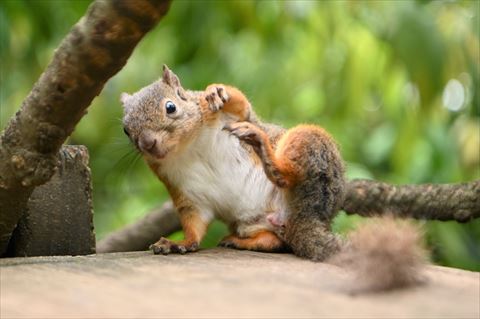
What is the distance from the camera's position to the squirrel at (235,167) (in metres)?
3.25

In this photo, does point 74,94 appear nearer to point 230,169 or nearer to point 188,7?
point 230,169

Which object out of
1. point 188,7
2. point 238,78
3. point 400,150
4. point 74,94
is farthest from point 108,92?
point 74,94

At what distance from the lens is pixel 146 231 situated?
4.78m

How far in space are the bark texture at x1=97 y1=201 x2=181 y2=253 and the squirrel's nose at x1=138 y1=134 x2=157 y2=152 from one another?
52.9 inches

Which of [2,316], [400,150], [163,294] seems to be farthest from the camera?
[400,150]

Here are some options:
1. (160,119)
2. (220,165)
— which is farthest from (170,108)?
(220,165)

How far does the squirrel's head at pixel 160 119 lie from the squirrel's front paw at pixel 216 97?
0.30ft

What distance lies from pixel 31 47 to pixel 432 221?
85.1 inches

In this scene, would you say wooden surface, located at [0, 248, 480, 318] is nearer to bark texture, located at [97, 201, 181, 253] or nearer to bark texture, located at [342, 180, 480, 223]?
bark texture, located at [342, 180, 480, 223]

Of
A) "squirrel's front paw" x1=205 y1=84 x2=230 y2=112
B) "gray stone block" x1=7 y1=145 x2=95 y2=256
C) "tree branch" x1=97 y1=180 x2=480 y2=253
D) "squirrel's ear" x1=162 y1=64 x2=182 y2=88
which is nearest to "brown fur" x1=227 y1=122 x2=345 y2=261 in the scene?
"squirrel's front paw" x1=205 y1=84 x2=230 y2=112

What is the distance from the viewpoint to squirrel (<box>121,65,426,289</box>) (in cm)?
325

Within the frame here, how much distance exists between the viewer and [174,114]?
3.54 metres

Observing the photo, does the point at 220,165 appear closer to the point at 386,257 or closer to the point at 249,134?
the point at 249,134

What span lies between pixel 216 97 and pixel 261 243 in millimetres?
578
